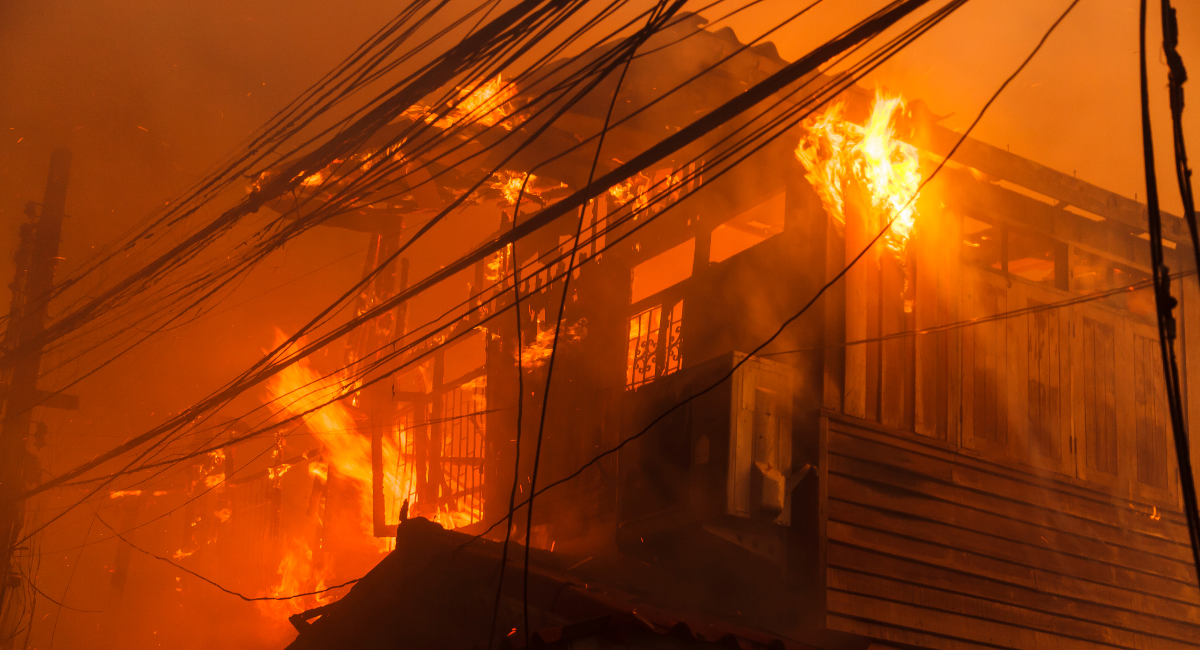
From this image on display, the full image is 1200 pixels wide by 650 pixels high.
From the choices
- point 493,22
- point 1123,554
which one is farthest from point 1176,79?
point 1123,554

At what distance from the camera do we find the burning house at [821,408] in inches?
359

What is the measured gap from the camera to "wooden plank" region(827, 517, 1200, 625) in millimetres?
9352

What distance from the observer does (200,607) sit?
95.9 feet

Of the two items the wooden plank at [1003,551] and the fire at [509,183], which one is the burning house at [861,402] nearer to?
the wooden plank at [1003,551]

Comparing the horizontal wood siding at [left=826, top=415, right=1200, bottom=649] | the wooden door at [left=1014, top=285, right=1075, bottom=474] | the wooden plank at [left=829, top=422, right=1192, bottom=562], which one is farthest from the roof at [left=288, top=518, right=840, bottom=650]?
the wooden door at [left=1014, top=285, right=1075, bottom=474]

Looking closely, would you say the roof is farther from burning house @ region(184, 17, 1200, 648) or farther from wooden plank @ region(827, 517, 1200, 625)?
wooden plank @ region(827, 517, 1200, 625)

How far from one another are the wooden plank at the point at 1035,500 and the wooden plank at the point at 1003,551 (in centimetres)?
37

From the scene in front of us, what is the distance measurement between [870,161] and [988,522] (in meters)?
4.53

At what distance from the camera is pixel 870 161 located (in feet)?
35.3

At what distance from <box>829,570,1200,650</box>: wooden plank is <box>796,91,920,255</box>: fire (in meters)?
3.94

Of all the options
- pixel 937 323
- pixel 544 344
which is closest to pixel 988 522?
pixel 937 323

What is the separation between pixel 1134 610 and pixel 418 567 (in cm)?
903

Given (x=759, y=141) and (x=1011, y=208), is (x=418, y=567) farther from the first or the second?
(x=1011, y=208)

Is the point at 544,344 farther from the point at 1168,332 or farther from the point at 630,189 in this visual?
the point at 1168,332
